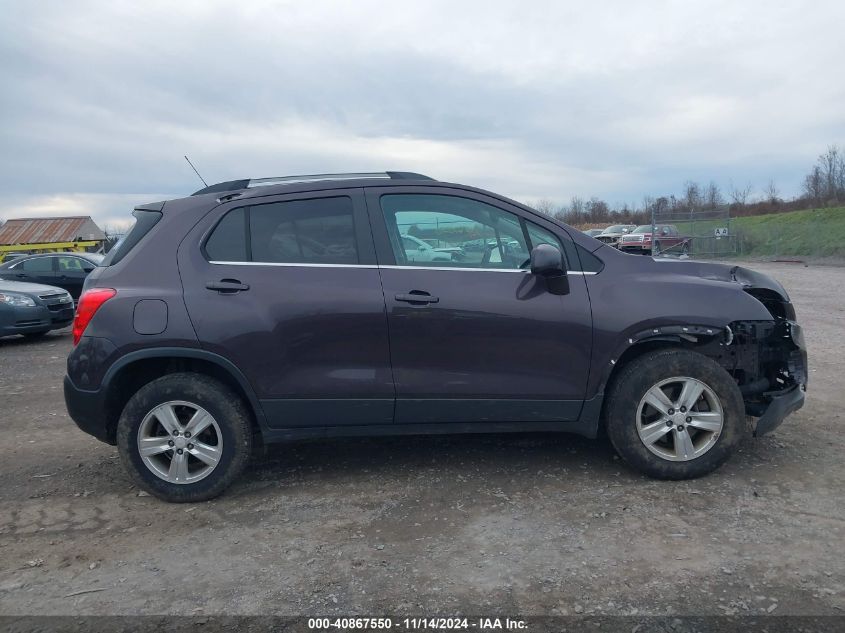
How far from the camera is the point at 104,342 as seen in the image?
3.97 m

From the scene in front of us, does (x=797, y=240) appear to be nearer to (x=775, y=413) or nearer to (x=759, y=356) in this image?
(x=759, y=356)

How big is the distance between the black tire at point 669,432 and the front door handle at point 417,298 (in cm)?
126

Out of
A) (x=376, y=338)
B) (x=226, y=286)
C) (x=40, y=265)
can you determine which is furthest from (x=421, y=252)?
(x=40, y=265)

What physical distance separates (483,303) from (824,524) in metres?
2.17

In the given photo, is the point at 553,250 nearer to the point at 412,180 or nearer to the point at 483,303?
the point at 483,303

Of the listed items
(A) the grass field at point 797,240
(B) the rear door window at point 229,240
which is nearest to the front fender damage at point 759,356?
Result: (B) the rear door window at point 229,240

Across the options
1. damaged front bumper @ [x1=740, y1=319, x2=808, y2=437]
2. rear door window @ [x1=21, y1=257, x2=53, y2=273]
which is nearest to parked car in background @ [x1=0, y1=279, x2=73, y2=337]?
rear door window @ [x1=21, y1=257, x2=53, y2=273]

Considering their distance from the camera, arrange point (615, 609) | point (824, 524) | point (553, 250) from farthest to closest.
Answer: point (553, 250), point (824, 524), point (615, 609)

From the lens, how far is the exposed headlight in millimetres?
10750

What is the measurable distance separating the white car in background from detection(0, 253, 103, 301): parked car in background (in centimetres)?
1302

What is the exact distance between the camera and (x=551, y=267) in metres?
3.89

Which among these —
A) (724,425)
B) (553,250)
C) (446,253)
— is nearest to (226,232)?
(446,253)

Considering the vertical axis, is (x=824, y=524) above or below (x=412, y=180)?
below

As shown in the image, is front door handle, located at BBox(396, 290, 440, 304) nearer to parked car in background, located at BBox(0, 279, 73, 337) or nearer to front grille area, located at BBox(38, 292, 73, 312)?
parked car in background, located at BBox(0, 279, 73, 337)
